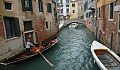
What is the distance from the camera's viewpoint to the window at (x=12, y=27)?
7152 millimetres

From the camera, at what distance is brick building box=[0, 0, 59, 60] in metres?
6.72

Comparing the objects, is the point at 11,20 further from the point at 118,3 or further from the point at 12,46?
the point at 118,3

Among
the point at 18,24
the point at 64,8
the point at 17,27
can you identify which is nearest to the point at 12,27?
the point at 17,27

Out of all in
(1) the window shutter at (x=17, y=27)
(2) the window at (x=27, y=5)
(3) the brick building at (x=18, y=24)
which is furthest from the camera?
(2) the window at (x=27, y=5)

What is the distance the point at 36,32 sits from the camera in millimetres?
A: 10516

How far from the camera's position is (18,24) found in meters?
8.08

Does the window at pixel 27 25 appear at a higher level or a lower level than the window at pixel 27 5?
lower

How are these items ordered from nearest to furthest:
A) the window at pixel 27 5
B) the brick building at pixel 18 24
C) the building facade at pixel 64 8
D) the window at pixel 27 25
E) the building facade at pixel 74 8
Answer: the brick building at pixel 18 24
the window at pixel 27 5
the window at pixel 27 25
the building facade at pixel 64 8
the building facade at pixel 74 8

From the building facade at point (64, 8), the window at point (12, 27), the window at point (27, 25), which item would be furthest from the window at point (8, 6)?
the building facade at point (64, 8)

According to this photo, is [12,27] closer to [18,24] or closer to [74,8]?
[18,24]

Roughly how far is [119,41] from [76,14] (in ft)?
109

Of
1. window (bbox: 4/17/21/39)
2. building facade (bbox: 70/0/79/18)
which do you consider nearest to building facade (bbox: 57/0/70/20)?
building facade (bbox: 70/0/79/18)

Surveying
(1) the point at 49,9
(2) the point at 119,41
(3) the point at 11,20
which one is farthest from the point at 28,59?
(1) the point at 49,9

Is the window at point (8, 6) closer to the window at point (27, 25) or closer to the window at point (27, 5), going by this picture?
the window at point (27, 5)
